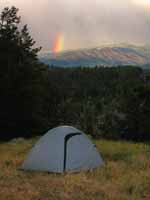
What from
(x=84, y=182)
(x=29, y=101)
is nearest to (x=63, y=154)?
(x=84, y=182)

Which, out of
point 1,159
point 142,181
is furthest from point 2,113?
point 142,181

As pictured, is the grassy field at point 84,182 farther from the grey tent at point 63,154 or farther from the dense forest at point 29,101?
the dense forest at point 29,101

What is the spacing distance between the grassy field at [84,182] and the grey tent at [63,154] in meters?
0.49

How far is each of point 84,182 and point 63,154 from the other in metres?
2.40

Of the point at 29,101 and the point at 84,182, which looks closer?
the point at 84,182

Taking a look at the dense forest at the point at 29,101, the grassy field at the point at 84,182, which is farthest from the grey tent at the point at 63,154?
the dense forest at the point at 29,101

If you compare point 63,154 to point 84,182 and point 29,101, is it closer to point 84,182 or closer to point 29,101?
point 84,182

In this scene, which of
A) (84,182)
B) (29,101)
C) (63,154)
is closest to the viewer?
(84,182)

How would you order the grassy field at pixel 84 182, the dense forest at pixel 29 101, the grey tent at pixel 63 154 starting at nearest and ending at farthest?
the grassy field at pixel 84 182, the grey tent at pixel 63 154, the dense forest at pixel 29 101

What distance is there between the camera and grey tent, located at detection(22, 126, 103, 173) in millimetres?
13367

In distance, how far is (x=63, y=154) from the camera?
1348cm

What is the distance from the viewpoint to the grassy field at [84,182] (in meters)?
9.52

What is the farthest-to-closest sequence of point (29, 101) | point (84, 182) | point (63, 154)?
1. point (29, 101)
2. point (63, 154)
3. point (84, 182)

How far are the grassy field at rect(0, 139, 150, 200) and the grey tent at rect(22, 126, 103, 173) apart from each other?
49 centimetres
